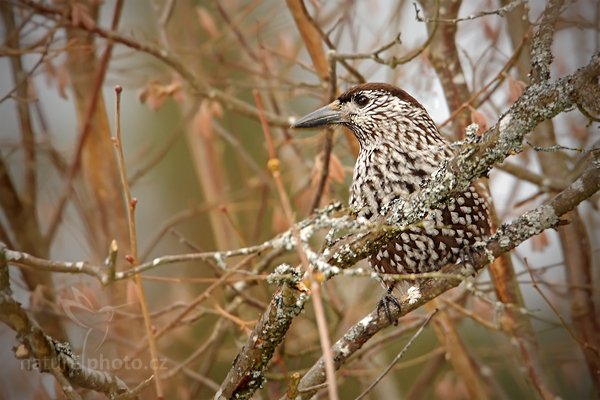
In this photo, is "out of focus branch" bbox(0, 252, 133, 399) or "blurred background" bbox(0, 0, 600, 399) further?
"blurred background" bbox(0, 0, 600, 399)

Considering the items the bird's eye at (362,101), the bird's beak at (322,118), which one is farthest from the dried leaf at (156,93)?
the bird's eye at (362,101)

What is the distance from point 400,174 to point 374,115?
0.45 metres

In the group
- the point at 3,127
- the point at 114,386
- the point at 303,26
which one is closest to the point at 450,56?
the point at 303,26

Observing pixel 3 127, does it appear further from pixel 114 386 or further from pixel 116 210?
pixel 114 386

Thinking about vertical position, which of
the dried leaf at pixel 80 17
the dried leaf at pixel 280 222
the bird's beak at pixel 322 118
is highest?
the dried leaf at pixel 80 17

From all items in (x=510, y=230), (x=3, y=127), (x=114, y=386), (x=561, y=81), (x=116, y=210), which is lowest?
(x=114, y=386)

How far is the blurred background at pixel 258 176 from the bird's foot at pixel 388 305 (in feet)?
1.32

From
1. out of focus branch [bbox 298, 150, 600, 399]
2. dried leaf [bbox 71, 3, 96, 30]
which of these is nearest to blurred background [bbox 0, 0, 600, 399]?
dried leaf [bbox 71, 3, 96, 30]

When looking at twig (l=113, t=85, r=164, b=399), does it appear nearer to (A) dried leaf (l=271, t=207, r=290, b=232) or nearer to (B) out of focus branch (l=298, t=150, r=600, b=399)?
(B) out of focus branch (l=298, t=150, r=600, b=399)

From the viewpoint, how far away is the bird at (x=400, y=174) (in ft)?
10.6

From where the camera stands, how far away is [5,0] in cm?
418

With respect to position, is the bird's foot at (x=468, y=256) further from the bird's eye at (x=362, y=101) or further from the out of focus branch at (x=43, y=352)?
the out of focus branch at (x=43, y=352)

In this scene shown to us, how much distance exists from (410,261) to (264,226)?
154 inches

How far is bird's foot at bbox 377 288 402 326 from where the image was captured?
278 cm
